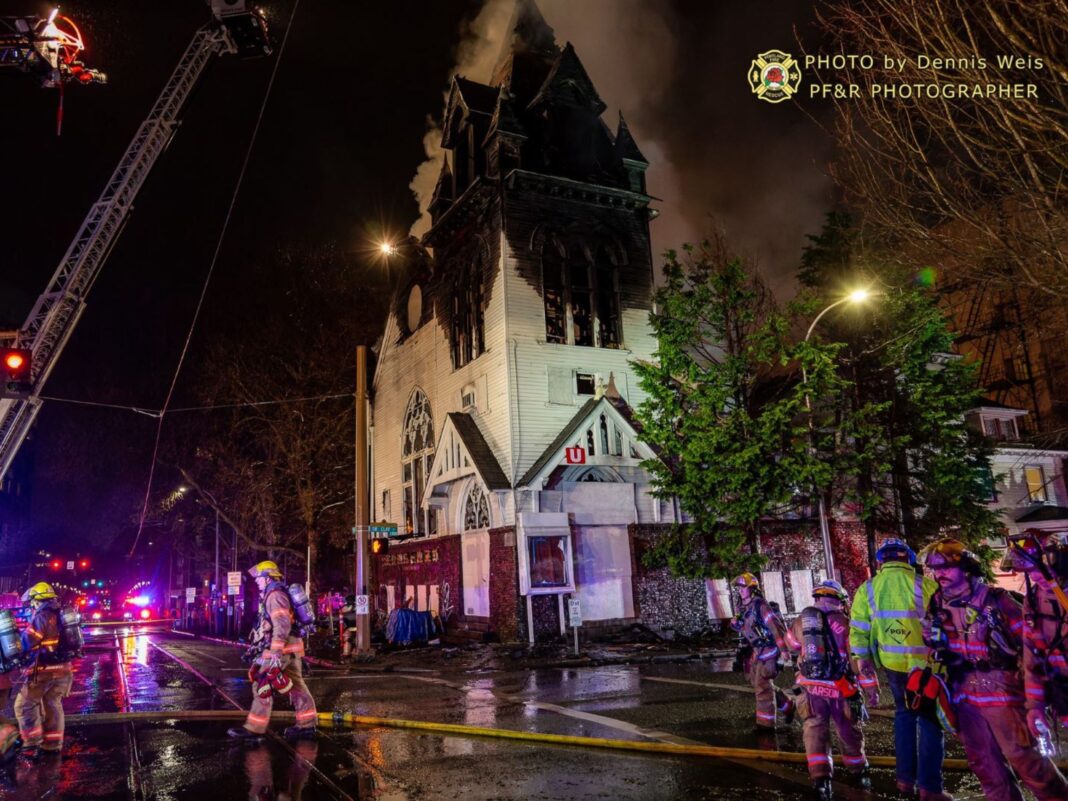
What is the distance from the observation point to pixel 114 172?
2191 cm

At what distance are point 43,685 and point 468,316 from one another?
16.8 meters

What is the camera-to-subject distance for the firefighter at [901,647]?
18.7 ft

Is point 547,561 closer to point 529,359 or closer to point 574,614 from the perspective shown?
point 574,614

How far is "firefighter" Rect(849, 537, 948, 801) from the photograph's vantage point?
18.7 ft

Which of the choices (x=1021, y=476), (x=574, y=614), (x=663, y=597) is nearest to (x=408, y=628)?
(x=574, y=614)

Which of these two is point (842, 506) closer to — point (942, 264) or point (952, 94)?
point (942, 264)

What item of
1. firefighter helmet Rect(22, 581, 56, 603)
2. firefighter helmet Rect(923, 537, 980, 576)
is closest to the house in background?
firefighter helmet Rect(923, 537, 980, 576)

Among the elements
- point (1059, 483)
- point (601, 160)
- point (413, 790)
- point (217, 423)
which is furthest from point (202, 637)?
point (1059, 483)

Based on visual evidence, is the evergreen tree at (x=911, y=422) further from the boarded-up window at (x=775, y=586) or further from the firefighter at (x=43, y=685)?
the firefighter at (x=43, y=685)

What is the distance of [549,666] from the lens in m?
17.1

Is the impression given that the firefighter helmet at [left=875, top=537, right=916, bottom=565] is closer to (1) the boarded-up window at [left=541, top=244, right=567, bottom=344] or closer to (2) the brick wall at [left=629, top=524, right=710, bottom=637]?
(2) the brick wall at [left=629, top=524, right=710, bottom=637]

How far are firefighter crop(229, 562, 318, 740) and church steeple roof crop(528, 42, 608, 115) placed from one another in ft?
62.8

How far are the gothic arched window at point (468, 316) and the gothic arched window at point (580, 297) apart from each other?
2.17 meters

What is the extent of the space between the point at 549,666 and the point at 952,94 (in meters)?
13.6
